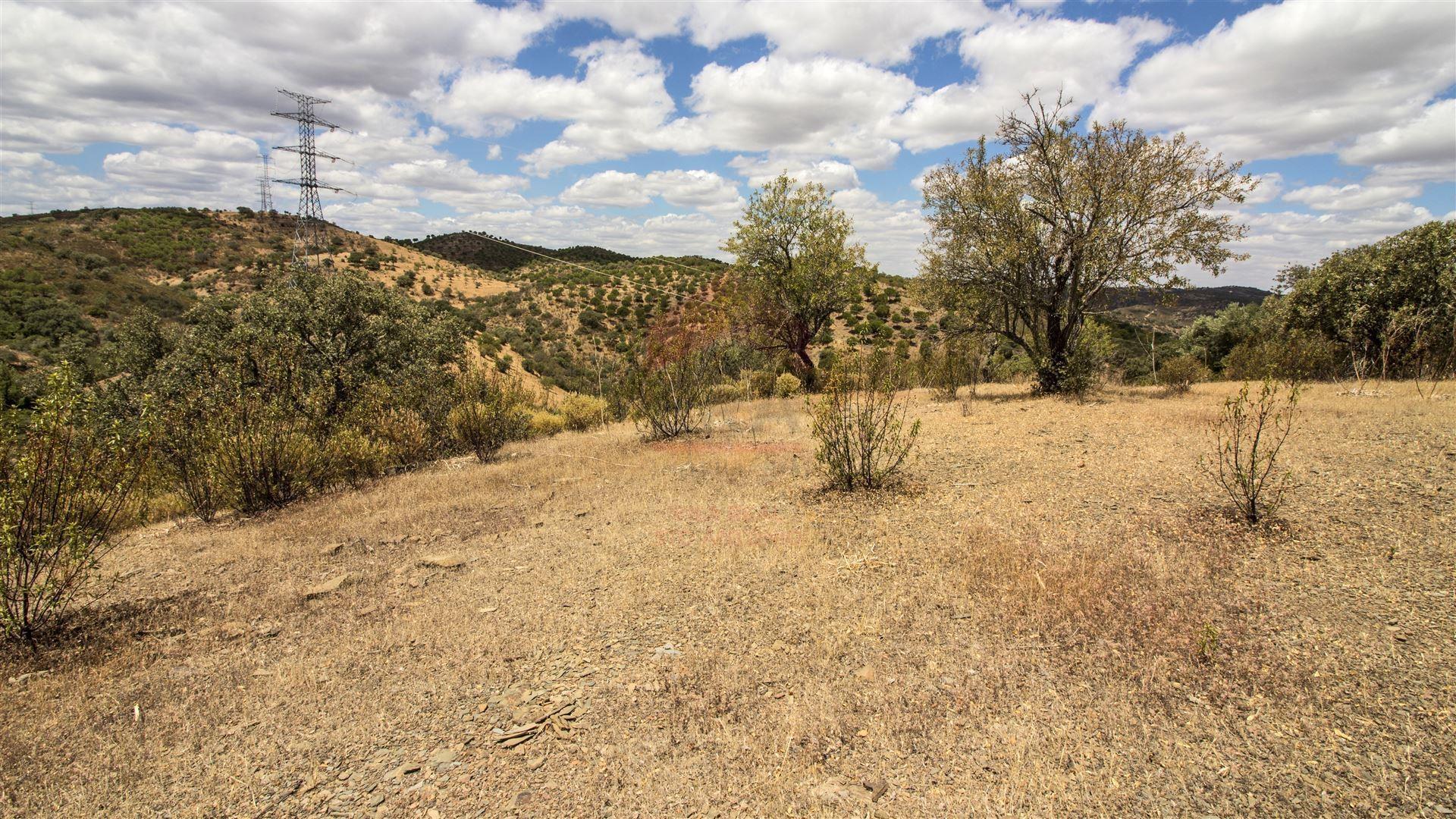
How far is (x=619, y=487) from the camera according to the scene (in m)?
8.57

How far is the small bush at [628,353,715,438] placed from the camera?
12.5 meters

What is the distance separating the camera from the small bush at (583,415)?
16734 millimetres

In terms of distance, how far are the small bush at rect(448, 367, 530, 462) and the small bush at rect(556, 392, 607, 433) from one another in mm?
4309

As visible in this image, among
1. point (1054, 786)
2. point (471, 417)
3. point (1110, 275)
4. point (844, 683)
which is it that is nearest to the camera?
point (1054, 786)

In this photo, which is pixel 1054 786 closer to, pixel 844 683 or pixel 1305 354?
pixel 844 683

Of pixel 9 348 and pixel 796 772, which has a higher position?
pixel 9 348

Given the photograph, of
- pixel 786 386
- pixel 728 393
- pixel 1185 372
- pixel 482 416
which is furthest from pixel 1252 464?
pixel 786 386

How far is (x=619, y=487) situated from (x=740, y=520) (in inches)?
95.9

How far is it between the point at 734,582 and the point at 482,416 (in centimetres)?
787

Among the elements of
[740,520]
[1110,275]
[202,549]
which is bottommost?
[202,549]

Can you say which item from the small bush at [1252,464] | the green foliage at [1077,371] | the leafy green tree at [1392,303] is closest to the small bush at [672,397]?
the green foliage at [1077,371]

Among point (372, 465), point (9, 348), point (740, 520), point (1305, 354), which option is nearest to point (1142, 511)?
point (740, 520)

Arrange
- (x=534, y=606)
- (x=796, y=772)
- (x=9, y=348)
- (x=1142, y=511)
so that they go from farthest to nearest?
(x=9, y=348)
(x=1142, y=511)
(x=534, y=606)
(x=796, y=772)

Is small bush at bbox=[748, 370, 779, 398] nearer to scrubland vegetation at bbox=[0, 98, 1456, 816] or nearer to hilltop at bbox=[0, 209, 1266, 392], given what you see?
hilltop at bbox=[0, 209, 1266, 392]
